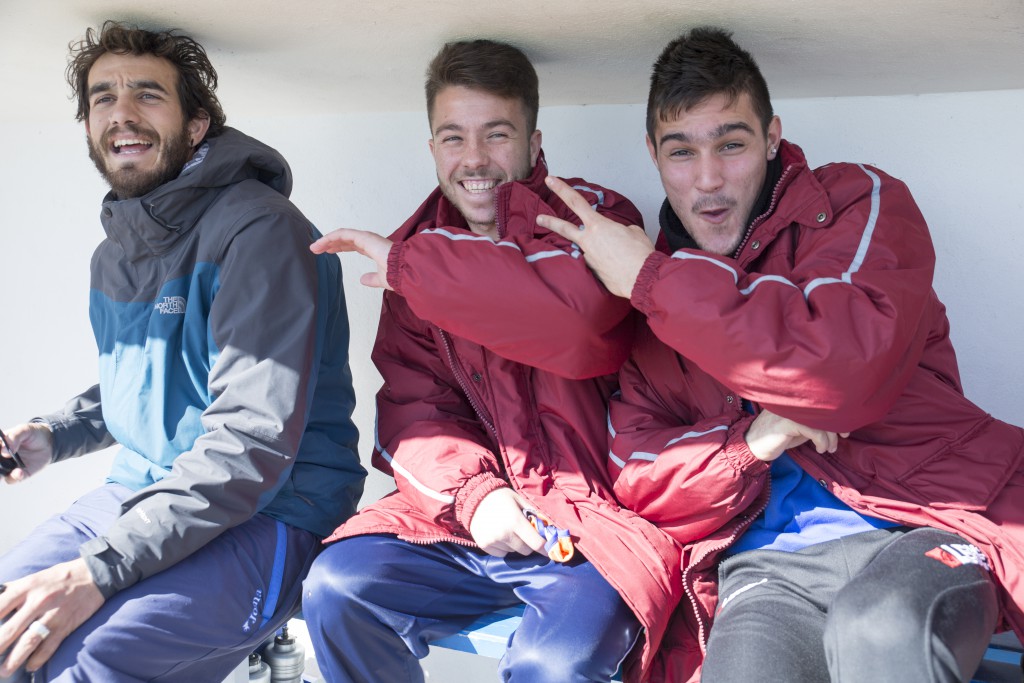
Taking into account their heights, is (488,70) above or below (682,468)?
above

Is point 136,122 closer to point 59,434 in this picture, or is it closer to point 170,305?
point 170,305

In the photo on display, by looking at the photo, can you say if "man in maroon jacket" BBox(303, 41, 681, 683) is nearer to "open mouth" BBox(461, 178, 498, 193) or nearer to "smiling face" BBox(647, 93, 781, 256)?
"open mouth" BBox(461, 178, 498, 193)

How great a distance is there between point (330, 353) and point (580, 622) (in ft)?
3.31

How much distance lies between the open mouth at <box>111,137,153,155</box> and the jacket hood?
0.14 metres

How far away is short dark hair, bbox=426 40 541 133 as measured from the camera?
2547mm

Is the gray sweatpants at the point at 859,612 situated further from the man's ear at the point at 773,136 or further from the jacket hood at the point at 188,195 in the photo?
the jacket hood at the point at 188,195

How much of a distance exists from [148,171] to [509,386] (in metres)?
1.21

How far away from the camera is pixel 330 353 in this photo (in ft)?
8.46

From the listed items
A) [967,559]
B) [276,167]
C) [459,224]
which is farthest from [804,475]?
[276,167]

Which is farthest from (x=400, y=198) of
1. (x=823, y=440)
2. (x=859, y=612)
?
(x=859, y=612)

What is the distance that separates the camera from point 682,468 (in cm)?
204

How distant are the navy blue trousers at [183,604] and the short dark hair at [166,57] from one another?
3.80 ft

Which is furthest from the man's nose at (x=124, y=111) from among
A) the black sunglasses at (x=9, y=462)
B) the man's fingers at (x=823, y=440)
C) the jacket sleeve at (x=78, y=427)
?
the man's fingers at (x=823, y=440)

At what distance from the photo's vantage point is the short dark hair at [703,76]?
2268mm
